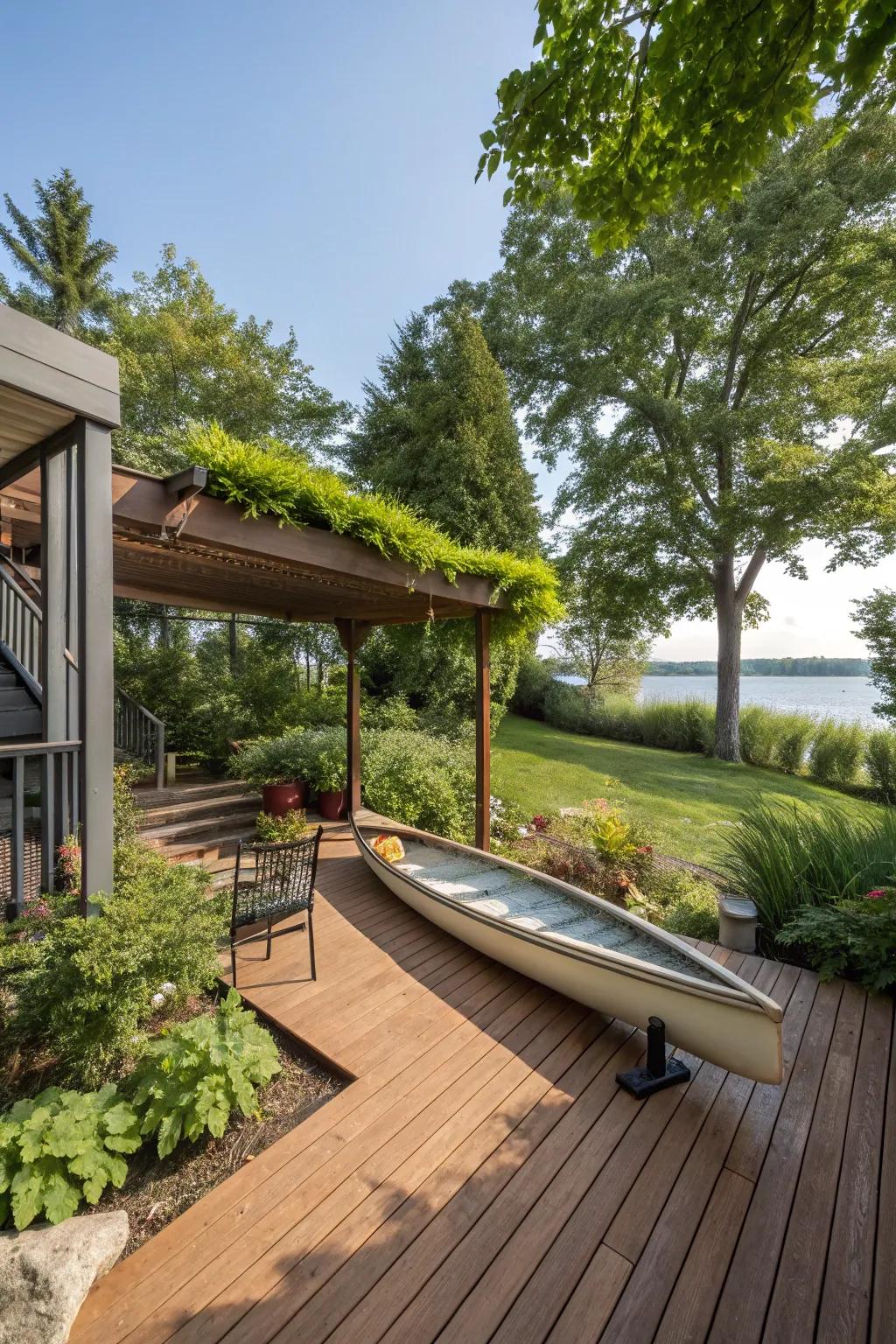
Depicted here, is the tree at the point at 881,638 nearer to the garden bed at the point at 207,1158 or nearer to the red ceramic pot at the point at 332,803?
the red ceramic pot at the point at 332,803

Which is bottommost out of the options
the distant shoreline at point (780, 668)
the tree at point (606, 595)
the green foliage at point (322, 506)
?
the distant shoreline at point (780, 668)

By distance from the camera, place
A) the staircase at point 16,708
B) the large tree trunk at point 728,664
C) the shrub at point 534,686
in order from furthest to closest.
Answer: the shrub at point 534,686 < the large tree trunk at point 728,664 < the staircase at point 16,708

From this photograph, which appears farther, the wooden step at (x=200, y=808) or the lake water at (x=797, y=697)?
the lake water at (x=797, y=697)

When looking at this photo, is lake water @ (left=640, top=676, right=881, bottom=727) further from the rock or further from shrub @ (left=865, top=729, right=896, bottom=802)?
the rock

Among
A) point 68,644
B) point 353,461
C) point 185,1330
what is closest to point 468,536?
point 353,461

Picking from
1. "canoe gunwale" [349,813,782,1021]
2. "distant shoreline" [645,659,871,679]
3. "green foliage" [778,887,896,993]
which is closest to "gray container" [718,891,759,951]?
"green foliage" [778,887,896,993]

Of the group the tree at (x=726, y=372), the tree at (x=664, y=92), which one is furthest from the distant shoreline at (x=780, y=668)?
the tree at (x=664, y=92)

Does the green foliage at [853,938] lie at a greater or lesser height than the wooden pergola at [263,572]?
lesser

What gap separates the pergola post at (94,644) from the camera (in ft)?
9.34

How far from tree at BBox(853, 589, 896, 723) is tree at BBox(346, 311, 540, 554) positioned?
723cm

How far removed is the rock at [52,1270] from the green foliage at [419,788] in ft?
16.6

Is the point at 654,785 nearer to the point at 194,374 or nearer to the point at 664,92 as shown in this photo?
the point at 664,92

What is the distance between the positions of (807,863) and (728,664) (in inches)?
392

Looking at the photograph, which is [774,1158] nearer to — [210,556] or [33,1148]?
[33,1148]
